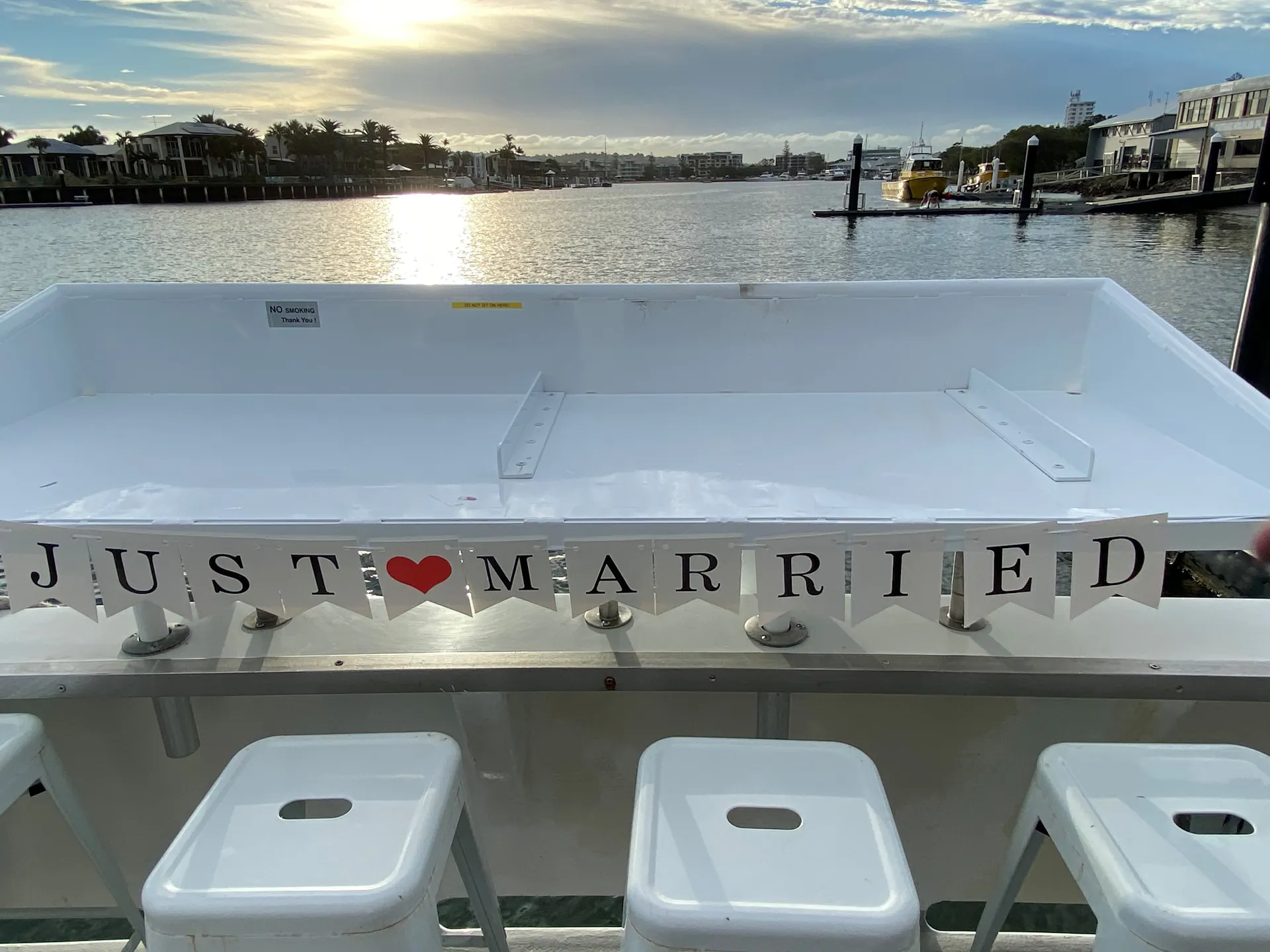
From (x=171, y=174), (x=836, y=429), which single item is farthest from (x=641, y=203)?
(x=836, y=429)

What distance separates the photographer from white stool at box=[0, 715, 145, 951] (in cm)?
120

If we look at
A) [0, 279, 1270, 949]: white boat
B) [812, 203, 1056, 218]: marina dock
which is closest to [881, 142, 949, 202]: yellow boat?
[812, 203, 1056, 218]: marina dock

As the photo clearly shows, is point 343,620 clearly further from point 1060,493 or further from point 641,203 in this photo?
point 641,203

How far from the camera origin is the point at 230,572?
4.41ft

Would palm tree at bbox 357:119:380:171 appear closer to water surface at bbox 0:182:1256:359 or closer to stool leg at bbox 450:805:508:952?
water surface at bbox 0:182:1256:359

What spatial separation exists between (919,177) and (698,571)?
47.4 m

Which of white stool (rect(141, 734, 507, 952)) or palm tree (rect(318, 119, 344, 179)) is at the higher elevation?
palm tree (rect(318, 119, 344, 179))

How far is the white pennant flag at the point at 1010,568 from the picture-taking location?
4.17ft

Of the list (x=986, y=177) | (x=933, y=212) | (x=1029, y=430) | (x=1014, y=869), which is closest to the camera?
(x=1014, y=869)

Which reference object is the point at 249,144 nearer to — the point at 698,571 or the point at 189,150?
the point at 189,150

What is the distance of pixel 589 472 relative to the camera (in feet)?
5.63

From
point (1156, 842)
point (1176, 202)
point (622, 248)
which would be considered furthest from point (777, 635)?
point (1176, 202)

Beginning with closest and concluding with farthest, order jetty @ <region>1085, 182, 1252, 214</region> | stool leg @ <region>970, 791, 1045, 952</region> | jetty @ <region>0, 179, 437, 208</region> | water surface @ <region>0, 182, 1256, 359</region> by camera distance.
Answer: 1. stool leg @ <region>970, 791, 1045, 952</region>
2. water surface @ <region>0, 182, 1256, 359</region>
3. jetty @ <region>1085, 182, 1252, 214</region>
4. jetty @ <region>0, 179, 437, 208</region>

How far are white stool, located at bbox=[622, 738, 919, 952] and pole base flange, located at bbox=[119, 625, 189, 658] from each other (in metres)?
0.94
